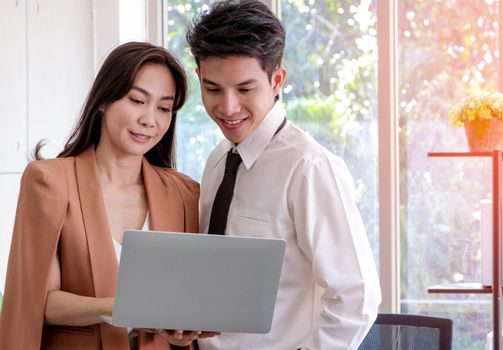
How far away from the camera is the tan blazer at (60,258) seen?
1.91 meters

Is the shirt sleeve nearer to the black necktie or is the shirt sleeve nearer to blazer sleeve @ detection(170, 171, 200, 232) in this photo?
the black necktie

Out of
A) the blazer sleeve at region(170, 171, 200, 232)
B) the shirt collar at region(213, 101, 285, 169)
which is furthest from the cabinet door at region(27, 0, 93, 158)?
the shirt collar at region(213, 101, 285, 169)

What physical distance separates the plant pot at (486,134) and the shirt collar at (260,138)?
1.64m

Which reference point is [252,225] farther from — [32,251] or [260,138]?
[32,251]

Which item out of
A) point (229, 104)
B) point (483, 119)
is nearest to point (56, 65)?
point (483, 119)

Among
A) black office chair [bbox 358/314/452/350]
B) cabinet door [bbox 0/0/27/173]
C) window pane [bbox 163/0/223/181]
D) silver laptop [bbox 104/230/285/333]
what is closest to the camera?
silver laptop [bbox 104/230/285/333]

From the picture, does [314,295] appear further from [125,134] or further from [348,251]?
[125,134]

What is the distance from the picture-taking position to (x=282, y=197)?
1.92 metres

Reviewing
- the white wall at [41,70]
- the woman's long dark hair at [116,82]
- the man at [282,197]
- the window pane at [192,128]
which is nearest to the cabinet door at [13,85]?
the white wall at [41,70]

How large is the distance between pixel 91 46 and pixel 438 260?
6.35 feet

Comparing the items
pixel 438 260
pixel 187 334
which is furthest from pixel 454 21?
pixel 187 334

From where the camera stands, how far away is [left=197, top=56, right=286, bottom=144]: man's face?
6.27 ft

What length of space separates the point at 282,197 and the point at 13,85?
2093 mm

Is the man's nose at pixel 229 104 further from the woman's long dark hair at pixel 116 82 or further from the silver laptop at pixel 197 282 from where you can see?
the silver laptop at pixel 197 282
